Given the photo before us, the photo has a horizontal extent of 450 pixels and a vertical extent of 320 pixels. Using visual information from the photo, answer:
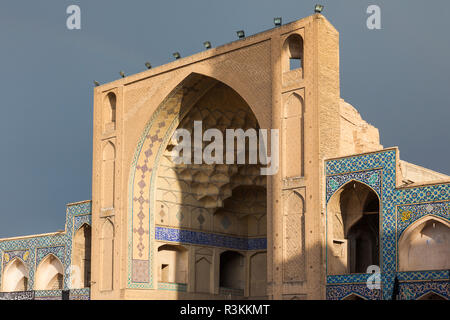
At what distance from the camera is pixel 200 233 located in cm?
1788

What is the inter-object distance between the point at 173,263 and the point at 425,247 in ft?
23.0

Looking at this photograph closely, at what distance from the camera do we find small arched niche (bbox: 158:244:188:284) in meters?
17.3

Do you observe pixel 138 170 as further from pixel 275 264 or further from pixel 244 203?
pixel 275 264

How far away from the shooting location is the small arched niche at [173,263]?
1733cm

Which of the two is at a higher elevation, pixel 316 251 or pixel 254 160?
pixel 254 160

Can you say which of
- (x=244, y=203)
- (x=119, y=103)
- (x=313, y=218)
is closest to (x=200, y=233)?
(x=244, y=203)

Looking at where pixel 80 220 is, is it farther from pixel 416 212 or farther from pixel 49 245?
pixel 416 212

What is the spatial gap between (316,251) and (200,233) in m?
5.45

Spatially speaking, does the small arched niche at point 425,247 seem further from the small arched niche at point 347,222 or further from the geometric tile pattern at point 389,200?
the small arched niche at point 347,222

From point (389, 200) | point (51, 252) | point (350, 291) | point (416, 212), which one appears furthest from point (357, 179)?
point (51, 252)

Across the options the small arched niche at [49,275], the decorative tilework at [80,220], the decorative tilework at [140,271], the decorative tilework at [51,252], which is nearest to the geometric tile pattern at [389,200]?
the decorative tilework at [140,271]

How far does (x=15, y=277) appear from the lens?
2008 centimetres
